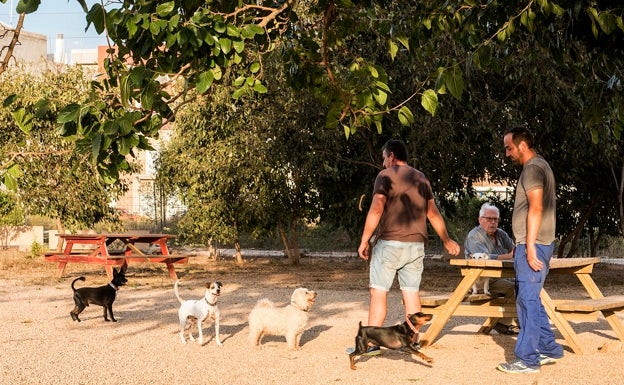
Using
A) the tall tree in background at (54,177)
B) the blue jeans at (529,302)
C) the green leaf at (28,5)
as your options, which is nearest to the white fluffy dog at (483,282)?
the blue jeans at (529,302)

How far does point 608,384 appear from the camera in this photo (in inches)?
299

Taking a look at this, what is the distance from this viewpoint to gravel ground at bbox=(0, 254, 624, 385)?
7945mm

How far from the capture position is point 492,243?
404 inches

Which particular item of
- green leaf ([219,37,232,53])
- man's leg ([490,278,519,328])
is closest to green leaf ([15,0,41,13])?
green leaf ([219,37,232,53])

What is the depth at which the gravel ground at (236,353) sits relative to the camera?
7.95 metres

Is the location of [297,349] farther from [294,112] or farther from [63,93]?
[63,93]

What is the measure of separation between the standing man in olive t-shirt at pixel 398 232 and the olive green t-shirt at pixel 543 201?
0.97 metres

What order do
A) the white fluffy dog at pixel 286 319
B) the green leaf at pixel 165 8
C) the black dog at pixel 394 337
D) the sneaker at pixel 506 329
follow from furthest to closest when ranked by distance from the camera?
the sneaker at pixel 506 329 < the white fluffy dog at pixel 286 319 < the black dog at pixel 394 337 < the green leaf at pixel 165 8

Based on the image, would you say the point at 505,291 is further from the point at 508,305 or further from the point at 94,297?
the point at 94,297

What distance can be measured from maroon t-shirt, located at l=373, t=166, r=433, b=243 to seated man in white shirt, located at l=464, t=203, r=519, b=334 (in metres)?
1.31

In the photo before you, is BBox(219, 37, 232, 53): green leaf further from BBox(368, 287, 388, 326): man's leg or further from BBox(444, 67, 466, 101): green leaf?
BBox(368, 287, 388, 326): man's leg

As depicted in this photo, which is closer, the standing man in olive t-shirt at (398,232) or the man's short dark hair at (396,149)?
the standing man in olive t-shirt at (398,232)

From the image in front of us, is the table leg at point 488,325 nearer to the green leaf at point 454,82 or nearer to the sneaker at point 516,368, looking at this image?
Result: the sneaker at point 516,368

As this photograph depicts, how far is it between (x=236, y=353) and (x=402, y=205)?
207 centimetres
